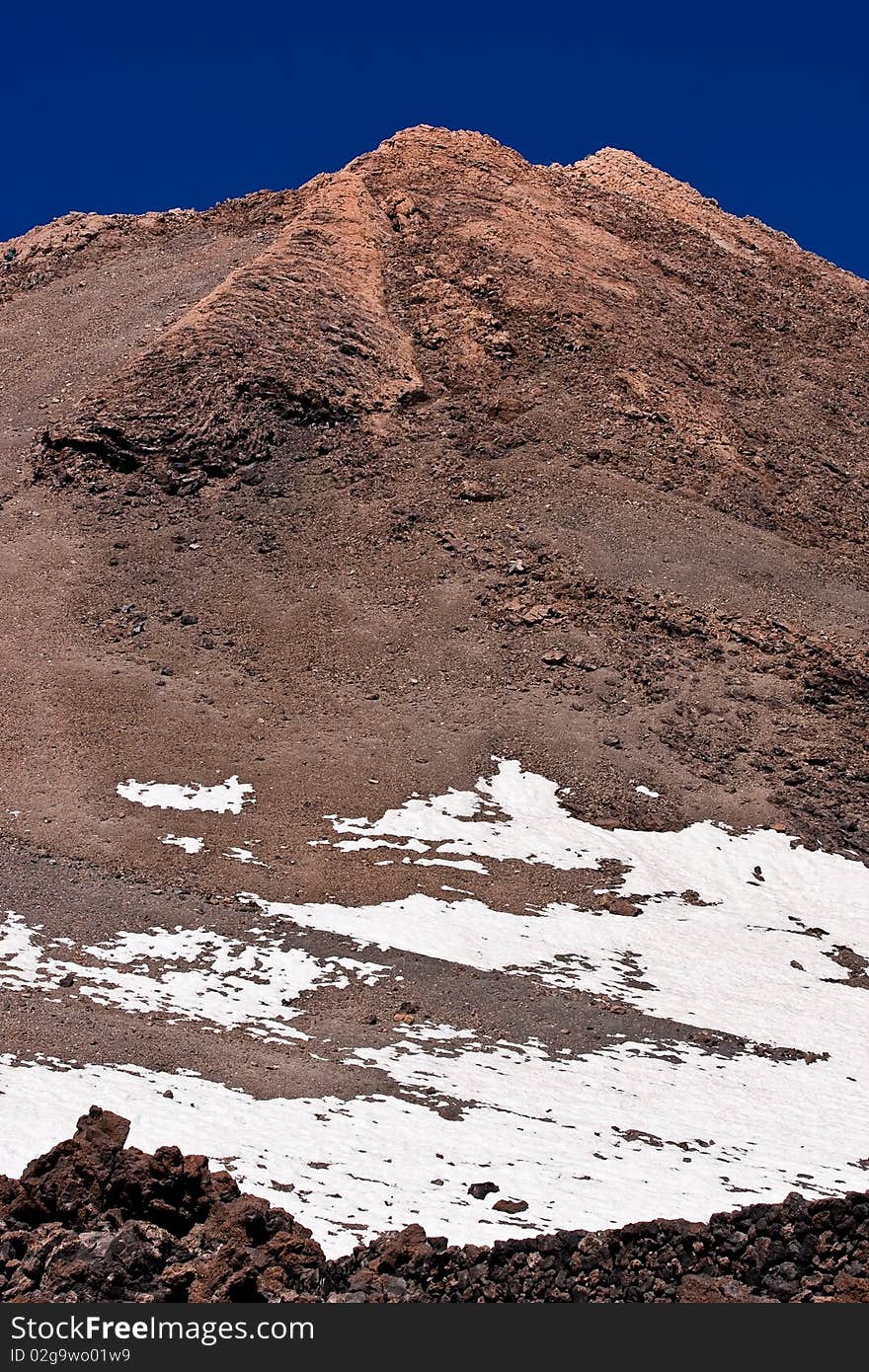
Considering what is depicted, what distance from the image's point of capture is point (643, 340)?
47.5 metres

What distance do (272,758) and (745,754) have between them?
11308 millimetres

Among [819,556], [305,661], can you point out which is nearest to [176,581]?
[305,661]

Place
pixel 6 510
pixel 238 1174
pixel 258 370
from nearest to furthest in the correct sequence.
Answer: pixel 238 1174 < pixel 6 510 < pixel 258 370

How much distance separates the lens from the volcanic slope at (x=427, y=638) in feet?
65.3

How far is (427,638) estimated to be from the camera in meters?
35.6

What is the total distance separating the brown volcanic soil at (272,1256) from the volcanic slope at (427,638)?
94 centimetres

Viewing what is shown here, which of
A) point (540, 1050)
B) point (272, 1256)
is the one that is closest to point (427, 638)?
point (540, 1050)

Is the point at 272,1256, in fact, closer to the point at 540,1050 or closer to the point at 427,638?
the point at 540,1050

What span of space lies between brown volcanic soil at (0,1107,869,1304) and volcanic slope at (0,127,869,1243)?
3.09 feet

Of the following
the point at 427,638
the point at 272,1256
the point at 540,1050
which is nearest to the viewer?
the point at 272,1256

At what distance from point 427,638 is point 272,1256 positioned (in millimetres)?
26016

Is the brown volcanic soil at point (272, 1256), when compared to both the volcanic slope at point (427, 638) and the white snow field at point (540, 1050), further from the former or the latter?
the volcanic slope at point (427, 638)

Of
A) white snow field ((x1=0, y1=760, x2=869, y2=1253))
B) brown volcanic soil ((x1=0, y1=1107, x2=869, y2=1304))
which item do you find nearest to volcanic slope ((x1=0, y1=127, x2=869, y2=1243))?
white snow field ((x1=0, y1=760, x2=869, y2=1253))

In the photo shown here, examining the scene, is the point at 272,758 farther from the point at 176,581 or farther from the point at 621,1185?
the point at 621,1185
